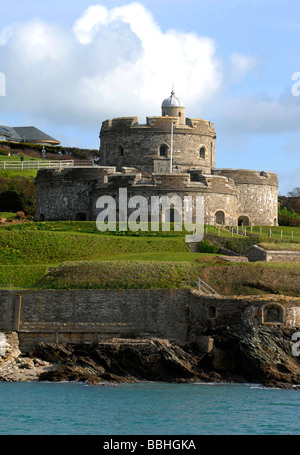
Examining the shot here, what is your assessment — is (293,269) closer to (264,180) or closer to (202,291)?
(202,291)

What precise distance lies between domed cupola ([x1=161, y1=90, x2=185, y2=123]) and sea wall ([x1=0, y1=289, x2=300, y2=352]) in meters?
33.2

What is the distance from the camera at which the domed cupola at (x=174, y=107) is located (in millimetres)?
74688

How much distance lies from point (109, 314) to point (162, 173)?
24.8 m

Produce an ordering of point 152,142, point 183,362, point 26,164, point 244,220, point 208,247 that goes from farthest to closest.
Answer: point 26,164
point 244,220
point 152,142
point 208,247
point 183,362

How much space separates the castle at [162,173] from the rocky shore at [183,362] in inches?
998

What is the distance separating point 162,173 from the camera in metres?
67.1

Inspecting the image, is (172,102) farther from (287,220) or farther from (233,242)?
(233,242)

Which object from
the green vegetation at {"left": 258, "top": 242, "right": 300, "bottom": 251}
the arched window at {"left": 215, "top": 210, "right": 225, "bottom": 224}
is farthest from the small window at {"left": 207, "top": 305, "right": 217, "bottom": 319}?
the arched window at {"left": 215, "top": 210, "right": 225, "bottom": 224}

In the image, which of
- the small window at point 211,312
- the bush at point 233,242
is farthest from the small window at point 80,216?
the small window at point 211,312

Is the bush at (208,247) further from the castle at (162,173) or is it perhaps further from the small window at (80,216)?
the small window at (80,216)

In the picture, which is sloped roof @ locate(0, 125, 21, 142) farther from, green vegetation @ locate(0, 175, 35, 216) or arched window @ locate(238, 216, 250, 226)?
arched window @ locate(238, 216, 250, 226)

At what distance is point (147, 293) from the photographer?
144 feet

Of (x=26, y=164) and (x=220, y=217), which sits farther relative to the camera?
(x=26, y=164)

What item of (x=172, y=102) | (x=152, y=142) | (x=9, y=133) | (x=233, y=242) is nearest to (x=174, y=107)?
(x=172, y=102)
